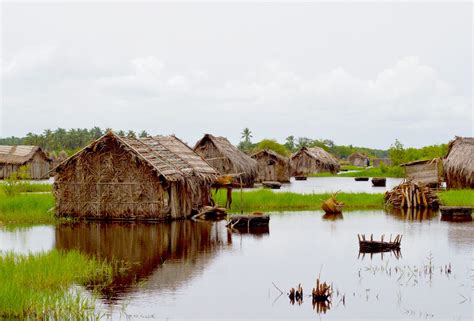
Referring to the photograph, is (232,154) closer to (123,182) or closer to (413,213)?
(413,213)

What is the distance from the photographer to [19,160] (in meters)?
63.4

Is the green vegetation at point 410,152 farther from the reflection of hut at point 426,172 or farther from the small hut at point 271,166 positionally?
the reflection of hut at point 426,172

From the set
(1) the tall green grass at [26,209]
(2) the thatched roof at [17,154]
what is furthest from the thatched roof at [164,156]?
(2) the thatched roof at [17,154]

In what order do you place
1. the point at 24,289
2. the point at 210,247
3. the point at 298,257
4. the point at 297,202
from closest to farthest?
the point at 24,289, the point at 298,257, the point at 210,247, the point at 297,202

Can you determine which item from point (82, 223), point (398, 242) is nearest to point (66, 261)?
point (398, 242)

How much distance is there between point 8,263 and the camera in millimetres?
15898

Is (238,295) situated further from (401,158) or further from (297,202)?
(401,158)

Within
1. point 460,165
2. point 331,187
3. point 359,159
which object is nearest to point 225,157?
point 331,187

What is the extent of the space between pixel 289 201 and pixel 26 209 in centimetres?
1257

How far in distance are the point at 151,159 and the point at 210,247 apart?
787 centimetres

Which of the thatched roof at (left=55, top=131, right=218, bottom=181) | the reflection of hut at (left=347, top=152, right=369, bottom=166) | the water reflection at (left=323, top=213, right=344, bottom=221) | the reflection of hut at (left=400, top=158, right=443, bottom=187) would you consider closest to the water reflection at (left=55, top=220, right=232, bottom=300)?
the thatched roof at (left=55, top=131, right=218, bottom=181)

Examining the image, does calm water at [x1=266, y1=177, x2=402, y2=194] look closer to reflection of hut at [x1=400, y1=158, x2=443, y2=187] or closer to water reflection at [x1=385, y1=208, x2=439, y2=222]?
reflection of hut at [x1=400, y1=158, x2=443, y2=187]

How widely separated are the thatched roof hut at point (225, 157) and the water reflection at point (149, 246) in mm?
19904

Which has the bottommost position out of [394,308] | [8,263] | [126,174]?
[394,308]
